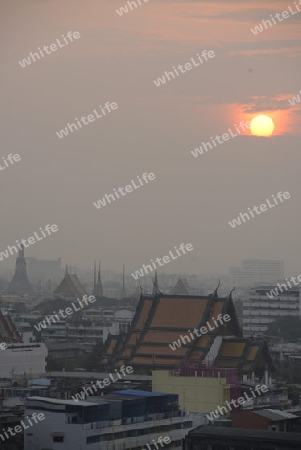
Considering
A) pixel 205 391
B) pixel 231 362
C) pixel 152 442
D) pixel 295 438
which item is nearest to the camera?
pixel 295 438

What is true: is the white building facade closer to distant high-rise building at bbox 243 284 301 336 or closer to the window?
the window

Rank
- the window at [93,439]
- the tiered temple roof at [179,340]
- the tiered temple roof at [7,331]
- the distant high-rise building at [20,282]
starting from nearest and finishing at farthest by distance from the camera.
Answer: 1. the window at [93,439]
2. the tiered temple roof at [179,340]
3. the tiered temple roof at [7,331]
4. the distant high-rise building at [20,282]

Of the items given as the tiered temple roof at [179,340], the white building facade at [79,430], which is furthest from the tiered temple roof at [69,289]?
the white building facade at [79,430]

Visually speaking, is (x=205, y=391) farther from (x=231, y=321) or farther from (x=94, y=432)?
(x=231, y=321)

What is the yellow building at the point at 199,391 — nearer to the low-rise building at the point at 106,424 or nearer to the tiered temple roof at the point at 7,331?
the low-rise building at the point at 106,424

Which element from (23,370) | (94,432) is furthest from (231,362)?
(94,432)

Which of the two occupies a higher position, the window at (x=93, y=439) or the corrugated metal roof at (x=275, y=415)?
the corrugated metal roof at (x=275, y=415)

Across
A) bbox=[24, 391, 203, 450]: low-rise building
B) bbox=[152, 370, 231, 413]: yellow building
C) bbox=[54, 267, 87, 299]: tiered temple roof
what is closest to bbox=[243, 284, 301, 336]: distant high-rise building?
bbox=[54, 267, 87, 299]: tiered temple roof
